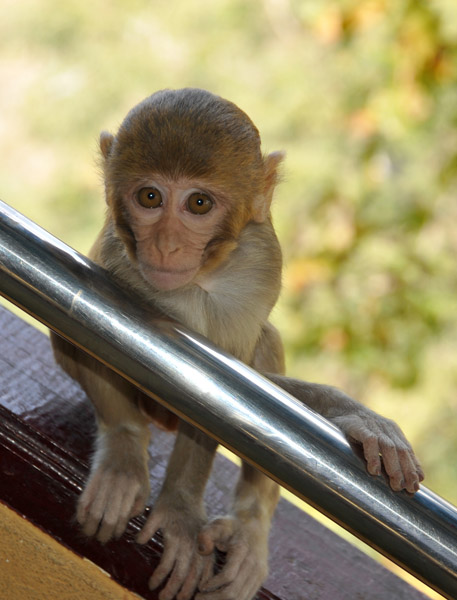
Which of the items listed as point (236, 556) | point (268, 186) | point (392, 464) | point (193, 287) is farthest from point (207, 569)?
point (268, 186)

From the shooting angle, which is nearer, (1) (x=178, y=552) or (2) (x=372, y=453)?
(2) (x=372, y=453)

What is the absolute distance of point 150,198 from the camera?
1878 mm

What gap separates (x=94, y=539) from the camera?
1353 millimetres

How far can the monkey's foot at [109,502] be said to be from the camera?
138 centimetres

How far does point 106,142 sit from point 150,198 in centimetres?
23

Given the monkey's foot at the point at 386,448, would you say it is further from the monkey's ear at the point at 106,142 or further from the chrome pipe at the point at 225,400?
the monkey's ear at the point at 106,142

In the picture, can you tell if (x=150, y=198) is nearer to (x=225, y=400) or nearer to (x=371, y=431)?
(x=371, y=431)

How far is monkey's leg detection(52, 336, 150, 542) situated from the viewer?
1459 mm

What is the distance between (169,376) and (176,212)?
95 cm

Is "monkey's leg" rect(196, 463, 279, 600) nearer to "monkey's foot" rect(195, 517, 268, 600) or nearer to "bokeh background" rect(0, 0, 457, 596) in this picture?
"monkey's foot" rect(195, 517, 268, 600)

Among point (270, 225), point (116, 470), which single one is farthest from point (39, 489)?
point (270, 225)

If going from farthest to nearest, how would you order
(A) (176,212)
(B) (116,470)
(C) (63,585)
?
(A) (176,212), (B) (116,470), (C) (63,585)

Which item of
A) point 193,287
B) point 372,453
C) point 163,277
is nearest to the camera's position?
point 372,453

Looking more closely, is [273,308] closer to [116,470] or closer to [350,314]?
[116,470]
